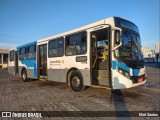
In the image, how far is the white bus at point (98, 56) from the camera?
669 centimetres

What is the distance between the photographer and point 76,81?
865cm

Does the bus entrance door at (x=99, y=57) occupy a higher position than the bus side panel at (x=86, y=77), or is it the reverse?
the bus entrance door at (x=99, y=57)

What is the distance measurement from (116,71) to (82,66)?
207 cm

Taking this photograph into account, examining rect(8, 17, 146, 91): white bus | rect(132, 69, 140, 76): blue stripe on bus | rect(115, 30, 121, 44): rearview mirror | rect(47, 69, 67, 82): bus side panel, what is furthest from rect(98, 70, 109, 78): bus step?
rect(47, 69, 67, 82): bus side panel

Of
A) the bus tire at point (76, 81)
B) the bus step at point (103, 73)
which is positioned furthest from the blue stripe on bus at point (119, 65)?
the bus tire at point (76, 81)

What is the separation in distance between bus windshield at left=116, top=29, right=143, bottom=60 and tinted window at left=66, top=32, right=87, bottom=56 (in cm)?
189

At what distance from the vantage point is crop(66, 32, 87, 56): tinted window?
812 centimetres

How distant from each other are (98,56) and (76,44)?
4.30 feet

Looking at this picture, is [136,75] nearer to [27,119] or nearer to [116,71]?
[116,71]

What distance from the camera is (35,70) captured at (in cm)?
1245

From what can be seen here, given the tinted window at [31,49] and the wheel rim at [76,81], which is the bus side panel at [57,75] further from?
the tinted window at [31,49]

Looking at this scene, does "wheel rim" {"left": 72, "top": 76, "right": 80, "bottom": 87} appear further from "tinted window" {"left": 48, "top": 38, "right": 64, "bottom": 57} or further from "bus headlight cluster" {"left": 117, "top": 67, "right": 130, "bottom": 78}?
"bus headlight cluster" {"left": 117, "top": 67, "right": 130, "bottom": 78}

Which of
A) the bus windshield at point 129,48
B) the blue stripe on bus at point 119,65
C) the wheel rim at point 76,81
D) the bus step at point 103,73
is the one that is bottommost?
the wheel rim at point 76,81

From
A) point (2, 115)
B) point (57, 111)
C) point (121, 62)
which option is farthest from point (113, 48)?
point (2, 115)
